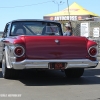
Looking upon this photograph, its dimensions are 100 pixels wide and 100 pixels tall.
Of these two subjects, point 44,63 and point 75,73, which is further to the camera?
point 75,73

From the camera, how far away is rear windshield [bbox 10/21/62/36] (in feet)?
31.9

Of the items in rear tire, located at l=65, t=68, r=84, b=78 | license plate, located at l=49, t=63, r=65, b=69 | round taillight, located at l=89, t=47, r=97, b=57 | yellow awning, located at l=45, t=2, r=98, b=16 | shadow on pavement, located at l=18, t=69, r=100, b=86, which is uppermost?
yellow awning, located at l=45, t=2, r=98, b=16

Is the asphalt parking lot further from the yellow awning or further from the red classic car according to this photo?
the yellow awning

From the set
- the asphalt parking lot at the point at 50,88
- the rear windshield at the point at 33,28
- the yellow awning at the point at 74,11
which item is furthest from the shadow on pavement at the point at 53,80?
the yellow awning at the point at 74,11

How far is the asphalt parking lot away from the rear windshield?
1319 mm

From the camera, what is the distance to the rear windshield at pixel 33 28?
9.73m

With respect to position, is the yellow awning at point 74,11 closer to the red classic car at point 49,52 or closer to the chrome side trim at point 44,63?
Answer: the red classic car at point 49,52

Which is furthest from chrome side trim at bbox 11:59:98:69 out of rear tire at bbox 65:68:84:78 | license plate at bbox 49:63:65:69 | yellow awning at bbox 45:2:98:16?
yellow awning at bbox 45:2:98:16

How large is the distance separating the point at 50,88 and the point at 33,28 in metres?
2.54

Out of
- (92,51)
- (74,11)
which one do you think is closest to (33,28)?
(92,51)

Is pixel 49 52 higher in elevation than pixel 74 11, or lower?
lower

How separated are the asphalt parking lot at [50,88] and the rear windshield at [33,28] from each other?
1319mm

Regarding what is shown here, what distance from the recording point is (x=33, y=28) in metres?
9.88

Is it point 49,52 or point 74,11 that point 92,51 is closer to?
point 49,52
